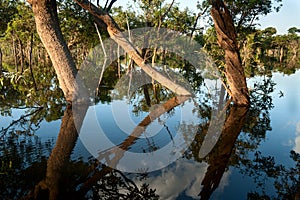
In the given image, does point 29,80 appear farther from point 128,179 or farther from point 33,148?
point 128,179

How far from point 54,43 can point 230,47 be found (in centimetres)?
566

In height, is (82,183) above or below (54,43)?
below

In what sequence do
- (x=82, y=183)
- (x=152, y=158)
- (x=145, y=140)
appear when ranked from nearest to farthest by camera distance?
1. (x=82, y=183)
2. (x=152, y=158)
3. (x=145, y=140)

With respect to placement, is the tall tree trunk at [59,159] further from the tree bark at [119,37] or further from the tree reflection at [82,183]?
the tree bark at [119,37]

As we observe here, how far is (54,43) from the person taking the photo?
26.6ft

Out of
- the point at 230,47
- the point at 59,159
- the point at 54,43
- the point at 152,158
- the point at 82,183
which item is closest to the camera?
the point at 82,183

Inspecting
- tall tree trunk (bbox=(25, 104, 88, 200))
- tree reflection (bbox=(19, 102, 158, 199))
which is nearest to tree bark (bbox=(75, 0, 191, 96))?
tall tree trunk (bbox=(25, 104, 88, 200))

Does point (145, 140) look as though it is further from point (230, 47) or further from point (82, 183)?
point (230, 47)

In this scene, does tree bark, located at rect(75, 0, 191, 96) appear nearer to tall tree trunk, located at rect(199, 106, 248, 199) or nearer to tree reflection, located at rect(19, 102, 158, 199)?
tall tree trunk, located at rect(199, 106, 248, 199)

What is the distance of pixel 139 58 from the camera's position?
→ 10.6m

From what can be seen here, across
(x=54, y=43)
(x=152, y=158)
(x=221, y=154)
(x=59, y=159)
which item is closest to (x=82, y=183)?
(x=59, y=159)

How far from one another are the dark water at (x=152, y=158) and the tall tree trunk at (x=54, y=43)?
1879mm

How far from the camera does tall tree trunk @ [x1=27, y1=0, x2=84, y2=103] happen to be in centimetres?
790

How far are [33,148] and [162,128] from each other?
2792 mm
